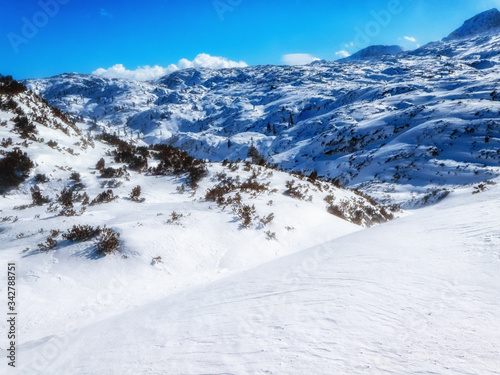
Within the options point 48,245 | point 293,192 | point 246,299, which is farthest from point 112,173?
point 246,299

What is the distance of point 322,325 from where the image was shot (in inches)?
108

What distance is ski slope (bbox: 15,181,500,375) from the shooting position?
221cm

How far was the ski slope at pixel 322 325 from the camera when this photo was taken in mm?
2207

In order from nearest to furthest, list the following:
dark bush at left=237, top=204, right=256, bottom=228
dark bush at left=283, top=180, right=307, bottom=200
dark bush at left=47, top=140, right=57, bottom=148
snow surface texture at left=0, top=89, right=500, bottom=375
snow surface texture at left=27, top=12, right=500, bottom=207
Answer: snow surface texture at left=0, top=89, right=500, bottom=375 → dark bush at left=237, top=204, right=256, bottom=228 → dark bush at left=283, top=180, right=307, bottom=200 → dark bush at left=47, top=140, right=57, bottom=148 → snow surface texture at left=27, top=12, right=500, bottom=207

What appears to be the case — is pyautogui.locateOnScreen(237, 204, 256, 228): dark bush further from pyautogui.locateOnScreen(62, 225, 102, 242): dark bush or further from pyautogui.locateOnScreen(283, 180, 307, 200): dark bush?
pyautogui.locateOnScreen(62, 225, 102, 242): dark bush

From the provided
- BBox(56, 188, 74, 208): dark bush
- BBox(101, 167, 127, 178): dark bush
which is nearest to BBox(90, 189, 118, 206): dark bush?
BBox(56, 188, 74, 208): dark bush

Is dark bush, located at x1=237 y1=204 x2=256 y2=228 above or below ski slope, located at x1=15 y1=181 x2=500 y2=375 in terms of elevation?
above

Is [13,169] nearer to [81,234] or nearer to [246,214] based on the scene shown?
[81,234]

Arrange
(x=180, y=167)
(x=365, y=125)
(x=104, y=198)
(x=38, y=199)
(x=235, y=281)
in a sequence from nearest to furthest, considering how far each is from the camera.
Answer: (x=235, y=281)
(x=38, y=199)
(x=104, y=198)
(x=180, y=167)
(x=365, y=125)

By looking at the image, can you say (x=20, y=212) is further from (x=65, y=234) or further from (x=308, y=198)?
(x=308, y=198)

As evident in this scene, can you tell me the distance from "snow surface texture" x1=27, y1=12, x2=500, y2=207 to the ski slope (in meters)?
20.0

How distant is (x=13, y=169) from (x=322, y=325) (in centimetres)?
1175

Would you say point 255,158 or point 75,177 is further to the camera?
point 255,158

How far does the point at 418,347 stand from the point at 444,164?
31.5m
